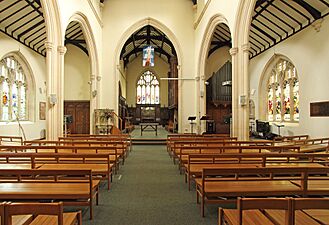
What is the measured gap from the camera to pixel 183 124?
14305mm

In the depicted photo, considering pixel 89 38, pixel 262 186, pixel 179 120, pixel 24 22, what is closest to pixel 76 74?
pixel 89 38

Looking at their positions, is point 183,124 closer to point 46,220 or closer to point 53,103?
point 53,103

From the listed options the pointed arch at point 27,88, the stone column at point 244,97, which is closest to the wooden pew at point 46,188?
the stone column at point 244,97

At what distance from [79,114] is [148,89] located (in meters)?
8.45

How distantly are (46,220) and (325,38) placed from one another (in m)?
9.60

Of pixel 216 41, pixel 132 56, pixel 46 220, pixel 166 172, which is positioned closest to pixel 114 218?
pixel 46 220

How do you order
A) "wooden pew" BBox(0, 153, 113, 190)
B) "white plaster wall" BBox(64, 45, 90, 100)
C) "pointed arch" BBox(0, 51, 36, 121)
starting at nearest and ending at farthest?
"wooden pew" BBox(0, 153, 113, 190) → "pointed arch" BBox(0, 51, 36, 121) → "white plaster wall" BBox(64, 45, 90, 100)

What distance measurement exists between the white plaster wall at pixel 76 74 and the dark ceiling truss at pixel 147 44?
102 inches

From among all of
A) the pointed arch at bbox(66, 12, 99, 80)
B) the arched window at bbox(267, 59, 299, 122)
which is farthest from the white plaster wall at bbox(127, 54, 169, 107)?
the arched window at bbox(267, 59, 299, 122)

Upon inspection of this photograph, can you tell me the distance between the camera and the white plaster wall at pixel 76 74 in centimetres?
1653

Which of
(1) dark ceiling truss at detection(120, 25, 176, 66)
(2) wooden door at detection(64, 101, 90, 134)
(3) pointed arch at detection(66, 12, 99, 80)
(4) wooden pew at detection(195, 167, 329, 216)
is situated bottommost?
(4) wooden pew at detection(195, 167, 329, 216)

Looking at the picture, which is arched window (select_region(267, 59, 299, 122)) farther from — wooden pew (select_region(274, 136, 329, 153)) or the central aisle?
the central aisle

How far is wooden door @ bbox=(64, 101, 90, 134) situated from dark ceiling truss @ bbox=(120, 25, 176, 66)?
426 cm

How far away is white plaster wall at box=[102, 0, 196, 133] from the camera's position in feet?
46.6
